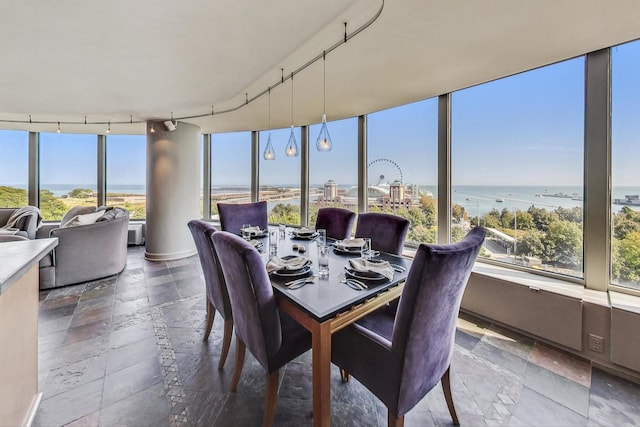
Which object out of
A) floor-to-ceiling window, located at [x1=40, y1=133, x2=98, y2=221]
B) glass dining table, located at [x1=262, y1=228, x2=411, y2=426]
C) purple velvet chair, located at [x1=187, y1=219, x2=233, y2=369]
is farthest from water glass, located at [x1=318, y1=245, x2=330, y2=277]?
floor-to-ceiling window, located at [x1=40, y1=133, x2=98, y2=221]

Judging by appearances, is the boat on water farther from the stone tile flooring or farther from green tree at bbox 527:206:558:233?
the stone tile flooring

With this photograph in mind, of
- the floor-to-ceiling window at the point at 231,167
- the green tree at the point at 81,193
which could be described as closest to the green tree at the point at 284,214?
the floor-to-ceiling window at the point at 231,167

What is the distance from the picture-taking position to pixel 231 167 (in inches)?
222

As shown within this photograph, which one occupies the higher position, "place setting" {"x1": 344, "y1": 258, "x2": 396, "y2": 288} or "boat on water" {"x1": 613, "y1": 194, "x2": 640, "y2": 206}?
"boat on water" {"x1": 613, "y1": 194, "x2": 640, "y2": 206}

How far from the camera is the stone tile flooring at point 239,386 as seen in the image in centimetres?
146

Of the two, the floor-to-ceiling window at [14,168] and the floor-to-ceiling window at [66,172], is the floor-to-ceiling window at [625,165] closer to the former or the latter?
the floor-to-ceiling window at [66,172]

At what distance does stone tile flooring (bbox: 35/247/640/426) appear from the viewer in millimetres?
1461

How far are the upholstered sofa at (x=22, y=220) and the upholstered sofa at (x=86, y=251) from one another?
1298 millimetres

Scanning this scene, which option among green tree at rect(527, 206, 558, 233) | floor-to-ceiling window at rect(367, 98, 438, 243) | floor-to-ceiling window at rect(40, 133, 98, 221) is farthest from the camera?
floor-to-ceiling window at rect(40, 133, 98, 221)

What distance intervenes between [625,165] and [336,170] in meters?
3.29

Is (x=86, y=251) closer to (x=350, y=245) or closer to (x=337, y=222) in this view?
(x=337, y=222)

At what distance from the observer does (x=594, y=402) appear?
5.18 ft

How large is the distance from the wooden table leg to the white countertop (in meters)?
1.24

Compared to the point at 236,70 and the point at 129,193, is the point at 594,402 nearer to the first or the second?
the point at 236,70
